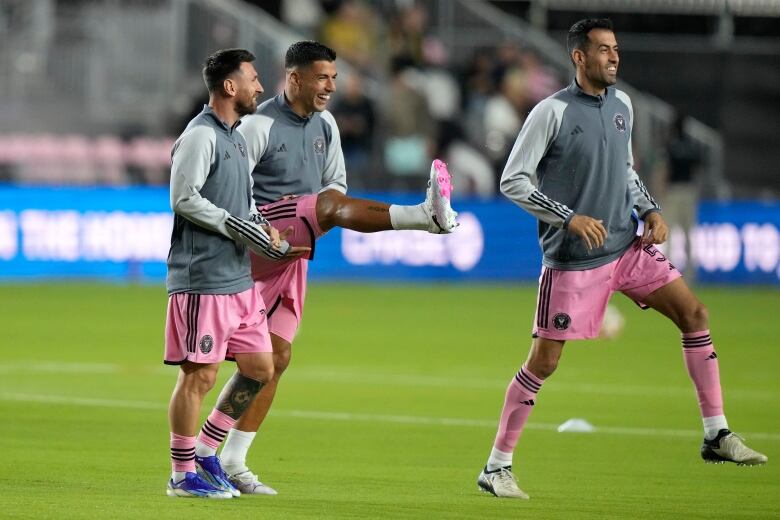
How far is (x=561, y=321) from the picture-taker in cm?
853

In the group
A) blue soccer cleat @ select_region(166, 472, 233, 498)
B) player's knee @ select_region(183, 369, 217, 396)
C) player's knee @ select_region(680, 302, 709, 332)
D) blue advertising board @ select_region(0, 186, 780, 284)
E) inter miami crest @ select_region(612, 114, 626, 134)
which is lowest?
blue advertising board @ select_region(0, 186, 780, 284)

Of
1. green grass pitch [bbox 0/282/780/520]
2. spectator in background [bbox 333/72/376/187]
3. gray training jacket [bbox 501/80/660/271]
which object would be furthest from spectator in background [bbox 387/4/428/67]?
gray training jacket [bbox 501/80/660/271]

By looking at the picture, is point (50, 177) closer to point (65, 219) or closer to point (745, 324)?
point (65, 219)

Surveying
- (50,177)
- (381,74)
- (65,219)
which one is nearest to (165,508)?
(65,219)

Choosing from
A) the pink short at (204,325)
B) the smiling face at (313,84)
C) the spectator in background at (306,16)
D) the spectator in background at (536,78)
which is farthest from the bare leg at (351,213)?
the spectator in background at (306,16)

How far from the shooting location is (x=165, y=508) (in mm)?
7562

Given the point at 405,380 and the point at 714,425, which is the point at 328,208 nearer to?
the point at 714,425

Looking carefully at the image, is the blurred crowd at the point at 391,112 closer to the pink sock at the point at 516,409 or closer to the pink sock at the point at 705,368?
the pink sock at the point at 705,368

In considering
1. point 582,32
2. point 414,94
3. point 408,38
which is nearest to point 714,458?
point 582,32

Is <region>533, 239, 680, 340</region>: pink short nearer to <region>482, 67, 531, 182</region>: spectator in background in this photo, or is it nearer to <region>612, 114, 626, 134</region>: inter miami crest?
<region>612, 114, 626, 134</region>: inter miami crest

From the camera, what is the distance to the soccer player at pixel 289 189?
8539mm

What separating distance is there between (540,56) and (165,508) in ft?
78.2

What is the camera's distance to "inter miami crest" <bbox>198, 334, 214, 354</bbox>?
25.7 feet

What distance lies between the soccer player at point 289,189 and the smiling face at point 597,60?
4.46ft
